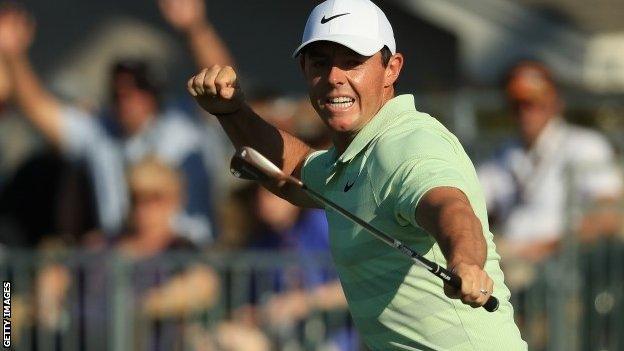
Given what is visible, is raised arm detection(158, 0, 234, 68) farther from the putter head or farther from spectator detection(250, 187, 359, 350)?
the putter head

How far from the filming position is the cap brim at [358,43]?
541 centimetres

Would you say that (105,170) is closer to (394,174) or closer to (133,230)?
(133,230)

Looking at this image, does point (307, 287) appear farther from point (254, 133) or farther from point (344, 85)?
point (344, 85)

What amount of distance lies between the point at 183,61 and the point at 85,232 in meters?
2.56

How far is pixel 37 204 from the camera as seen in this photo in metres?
10.3

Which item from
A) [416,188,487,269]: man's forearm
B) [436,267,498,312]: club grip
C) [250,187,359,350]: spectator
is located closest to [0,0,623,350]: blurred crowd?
[250,187,359,350]: spectator

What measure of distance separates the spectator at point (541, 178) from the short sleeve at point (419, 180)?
432cm

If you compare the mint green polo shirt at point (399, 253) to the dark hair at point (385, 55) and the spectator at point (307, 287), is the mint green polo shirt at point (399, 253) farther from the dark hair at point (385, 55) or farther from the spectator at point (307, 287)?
the spectator at point (307, 287)

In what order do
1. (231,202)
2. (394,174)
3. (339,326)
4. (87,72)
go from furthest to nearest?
1. (87,72)
2. (231,202)
3. (339,326)
4. (394,174)

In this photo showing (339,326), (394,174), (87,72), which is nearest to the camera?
(394,174)

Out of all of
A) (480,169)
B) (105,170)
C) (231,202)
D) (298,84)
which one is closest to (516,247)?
(480,169)

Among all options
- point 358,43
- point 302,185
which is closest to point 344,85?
point 358,43

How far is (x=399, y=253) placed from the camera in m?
5.24

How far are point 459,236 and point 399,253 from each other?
629 mm
